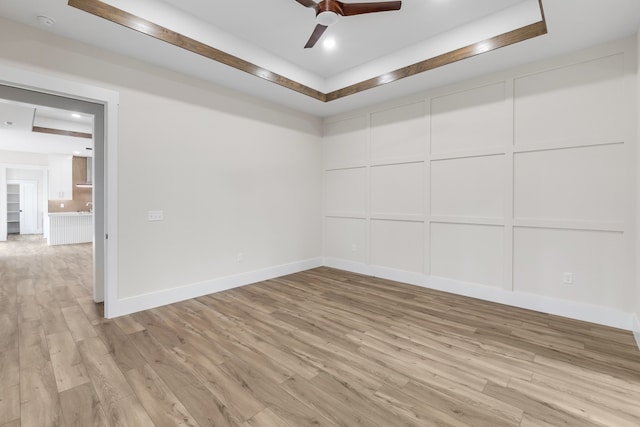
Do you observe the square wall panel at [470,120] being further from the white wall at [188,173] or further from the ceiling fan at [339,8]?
the white wall at [188,173]

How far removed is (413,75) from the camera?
12.4 ft

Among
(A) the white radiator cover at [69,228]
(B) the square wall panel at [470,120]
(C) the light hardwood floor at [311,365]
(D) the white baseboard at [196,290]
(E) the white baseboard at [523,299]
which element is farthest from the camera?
(A) the white radiator cover at [69,228]

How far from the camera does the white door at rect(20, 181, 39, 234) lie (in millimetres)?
10459

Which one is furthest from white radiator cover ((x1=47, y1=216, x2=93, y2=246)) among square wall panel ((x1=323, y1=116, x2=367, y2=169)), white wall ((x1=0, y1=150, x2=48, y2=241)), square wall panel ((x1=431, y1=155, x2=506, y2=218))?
square wall panel ((x1=431, y1=155, x2=506, y2=218))

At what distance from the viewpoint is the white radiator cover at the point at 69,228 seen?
8.20 metres

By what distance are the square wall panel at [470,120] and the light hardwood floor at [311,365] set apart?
2.09m

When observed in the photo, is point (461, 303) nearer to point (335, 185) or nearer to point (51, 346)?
point (335, 185)

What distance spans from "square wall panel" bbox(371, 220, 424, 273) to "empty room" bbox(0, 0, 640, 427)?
3 centimetres

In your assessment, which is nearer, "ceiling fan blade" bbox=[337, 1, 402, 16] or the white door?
"ceiling fan blade" bbox=[337, 1, 402, 16]

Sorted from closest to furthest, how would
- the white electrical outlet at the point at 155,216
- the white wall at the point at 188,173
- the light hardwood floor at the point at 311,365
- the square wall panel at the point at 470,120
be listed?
the light hardwood floor at the point at 311,365, the white wall at the point at 188,173, the white electrical outlet at the point at 155,216, the square wall panel at the point at 470,120

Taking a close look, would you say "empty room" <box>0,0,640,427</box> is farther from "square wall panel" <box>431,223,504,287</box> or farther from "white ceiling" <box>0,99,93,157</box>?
"white ceiling" <box>0,99,93,157</box>

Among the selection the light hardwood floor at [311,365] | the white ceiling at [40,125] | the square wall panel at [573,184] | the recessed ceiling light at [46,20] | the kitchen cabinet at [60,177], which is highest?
the white ceiling at [40,125]

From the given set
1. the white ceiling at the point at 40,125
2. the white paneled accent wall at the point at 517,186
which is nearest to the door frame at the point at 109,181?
the white ceiling at the point at 40,125

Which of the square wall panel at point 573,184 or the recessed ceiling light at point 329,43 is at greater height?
the recessed ceiling light at point 329,43
